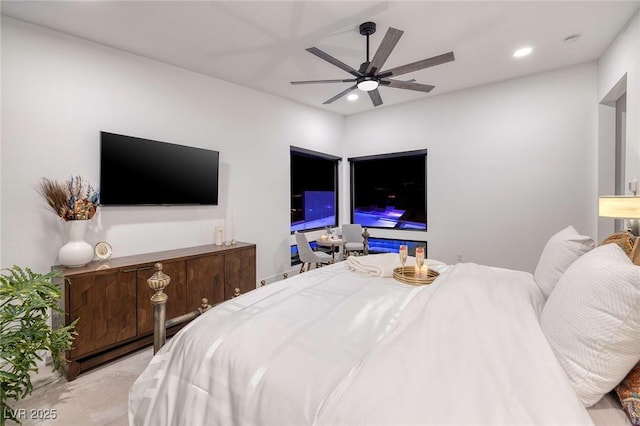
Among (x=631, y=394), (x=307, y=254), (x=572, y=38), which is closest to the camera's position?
(x=631, y=394)

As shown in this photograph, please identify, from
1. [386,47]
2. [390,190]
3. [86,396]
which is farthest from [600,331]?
[390,190]

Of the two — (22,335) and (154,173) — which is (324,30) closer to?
(154,173)

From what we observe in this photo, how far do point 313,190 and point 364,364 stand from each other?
443 centimetres

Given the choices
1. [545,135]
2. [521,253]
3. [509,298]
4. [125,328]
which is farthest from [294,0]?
[521,253]

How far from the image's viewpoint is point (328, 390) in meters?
0.88

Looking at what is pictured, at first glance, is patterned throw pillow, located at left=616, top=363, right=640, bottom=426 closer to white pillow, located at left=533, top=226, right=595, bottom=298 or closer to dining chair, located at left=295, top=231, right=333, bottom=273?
white pillow, located at left=533, top=226, right=595, bottom=298

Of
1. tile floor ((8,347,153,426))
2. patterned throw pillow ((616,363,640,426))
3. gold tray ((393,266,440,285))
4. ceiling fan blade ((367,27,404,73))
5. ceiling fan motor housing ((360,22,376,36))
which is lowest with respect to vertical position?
tile floor ((8,347,153,426))

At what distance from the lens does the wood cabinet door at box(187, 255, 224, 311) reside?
2.89 metres

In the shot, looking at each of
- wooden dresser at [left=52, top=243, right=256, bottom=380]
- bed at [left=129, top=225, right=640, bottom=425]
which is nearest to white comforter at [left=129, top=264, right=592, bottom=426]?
bed at [left=129, top=225, right=640, bottom=425]

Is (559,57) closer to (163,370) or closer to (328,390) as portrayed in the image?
(328,390)

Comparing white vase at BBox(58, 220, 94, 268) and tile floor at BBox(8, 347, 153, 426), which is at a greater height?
white vase at BBox(58, 220, 94, 268)

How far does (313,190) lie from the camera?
527 cm

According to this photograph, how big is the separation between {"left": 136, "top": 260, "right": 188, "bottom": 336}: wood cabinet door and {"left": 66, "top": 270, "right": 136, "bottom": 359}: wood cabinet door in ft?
0.18

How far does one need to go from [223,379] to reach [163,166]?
2715 mm
